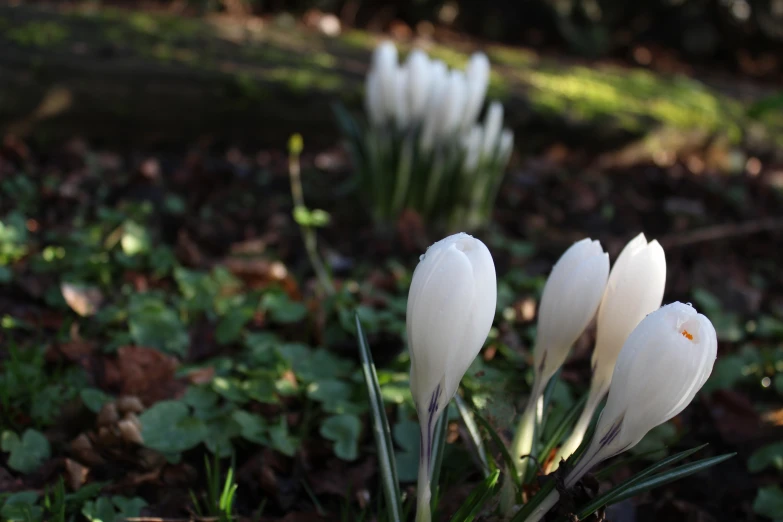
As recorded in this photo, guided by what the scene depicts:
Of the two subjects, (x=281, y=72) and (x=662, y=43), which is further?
(x=662, y=43)

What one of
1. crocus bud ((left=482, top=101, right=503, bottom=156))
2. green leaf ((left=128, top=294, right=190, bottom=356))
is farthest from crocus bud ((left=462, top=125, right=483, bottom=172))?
green leaf ((left=128, top=294, right=190, bottom=356))

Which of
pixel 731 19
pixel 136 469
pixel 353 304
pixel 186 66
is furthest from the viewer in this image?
pixel 731 19

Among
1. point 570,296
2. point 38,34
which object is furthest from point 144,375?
point 38,34

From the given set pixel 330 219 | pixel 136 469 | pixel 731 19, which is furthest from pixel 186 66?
pixel 731 19

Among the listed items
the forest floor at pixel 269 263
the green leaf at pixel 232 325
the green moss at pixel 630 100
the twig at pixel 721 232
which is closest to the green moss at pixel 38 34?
the forest floor at pixel 269 263

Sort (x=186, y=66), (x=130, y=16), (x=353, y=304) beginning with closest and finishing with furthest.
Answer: (x=353, y=304) → (x=186, y=66) → (x=130, y=16)

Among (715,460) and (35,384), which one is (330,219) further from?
→ (715,460)
